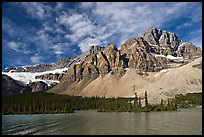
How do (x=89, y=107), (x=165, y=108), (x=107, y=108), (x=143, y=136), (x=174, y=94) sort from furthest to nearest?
(x=174, y=94)
(x=89, y=107)
(x=107, y=108)
(x=165, y=108)
(x=143, y=136)

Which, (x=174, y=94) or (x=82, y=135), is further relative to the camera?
(x=174, y=94)

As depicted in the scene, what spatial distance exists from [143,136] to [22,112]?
3419 inches

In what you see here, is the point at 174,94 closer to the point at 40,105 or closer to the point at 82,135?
the point at 40,105

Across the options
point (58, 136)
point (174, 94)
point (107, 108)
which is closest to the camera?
point (58, 136)

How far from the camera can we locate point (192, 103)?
149 m

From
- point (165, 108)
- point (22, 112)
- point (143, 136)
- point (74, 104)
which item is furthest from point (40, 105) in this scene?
point (143, 136)

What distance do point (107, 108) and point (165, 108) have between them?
27275 mm

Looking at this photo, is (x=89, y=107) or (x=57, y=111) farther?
(x=89, y=107)

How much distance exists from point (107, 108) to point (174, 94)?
83594 millimetres

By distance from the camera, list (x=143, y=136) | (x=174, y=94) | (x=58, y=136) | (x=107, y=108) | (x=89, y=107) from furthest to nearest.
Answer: (x=174, y=94) → (x=89, y=107) → (x=107, y=108) → (x=58, y=136) → (x=143, y=136)

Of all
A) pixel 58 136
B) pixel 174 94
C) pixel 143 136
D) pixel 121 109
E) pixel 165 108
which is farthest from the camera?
pixel 174 94

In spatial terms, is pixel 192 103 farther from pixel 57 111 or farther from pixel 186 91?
pixel 57 111

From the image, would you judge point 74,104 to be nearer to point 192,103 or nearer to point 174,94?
point 192,103

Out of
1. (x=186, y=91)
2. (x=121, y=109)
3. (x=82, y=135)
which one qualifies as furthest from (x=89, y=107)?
(x=82, y=135)
